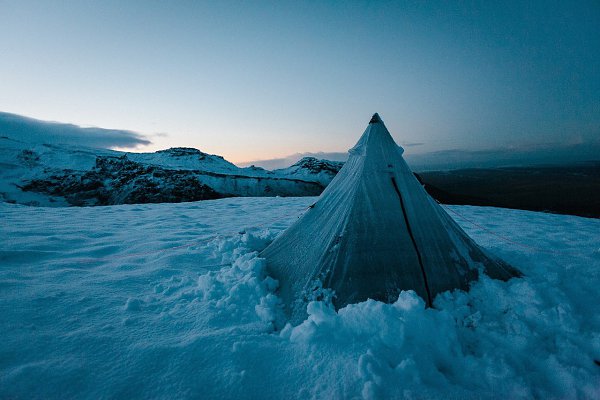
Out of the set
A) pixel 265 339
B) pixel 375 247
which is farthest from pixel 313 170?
pixel 265 339

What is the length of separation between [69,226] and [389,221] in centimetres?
709

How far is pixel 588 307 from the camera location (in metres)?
2.68

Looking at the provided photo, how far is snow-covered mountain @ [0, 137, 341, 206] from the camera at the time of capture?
121 feet

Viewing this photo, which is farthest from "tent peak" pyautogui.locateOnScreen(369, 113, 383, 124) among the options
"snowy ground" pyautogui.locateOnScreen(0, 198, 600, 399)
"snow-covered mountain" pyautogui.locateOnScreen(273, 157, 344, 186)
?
"snow-covered mountain" pyautogui.locateOnScreen(273, 157, 344, 186)

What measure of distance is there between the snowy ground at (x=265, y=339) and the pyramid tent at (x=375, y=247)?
26 centimetres

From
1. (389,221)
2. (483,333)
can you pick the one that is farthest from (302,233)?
(483,333)

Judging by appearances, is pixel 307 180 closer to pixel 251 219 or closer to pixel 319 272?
pixel 251 219

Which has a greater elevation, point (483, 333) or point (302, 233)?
point (302, 233)

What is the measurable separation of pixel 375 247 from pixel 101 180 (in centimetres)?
5081

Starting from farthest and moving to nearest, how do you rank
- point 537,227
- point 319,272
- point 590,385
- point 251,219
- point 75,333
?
point 251,219, point 537,227, point 319,272, point 75,333, point 590,385

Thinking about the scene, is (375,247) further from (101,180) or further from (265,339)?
(101,180)

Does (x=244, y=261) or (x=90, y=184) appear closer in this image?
(x=244, y=261)

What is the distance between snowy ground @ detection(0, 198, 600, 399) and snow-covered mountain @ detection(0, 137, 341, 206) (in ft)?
117

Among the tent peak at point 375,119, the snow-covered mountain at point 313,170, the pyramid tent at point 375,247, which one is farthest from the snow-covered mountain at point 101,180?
the pyramid tent at point 375,247
